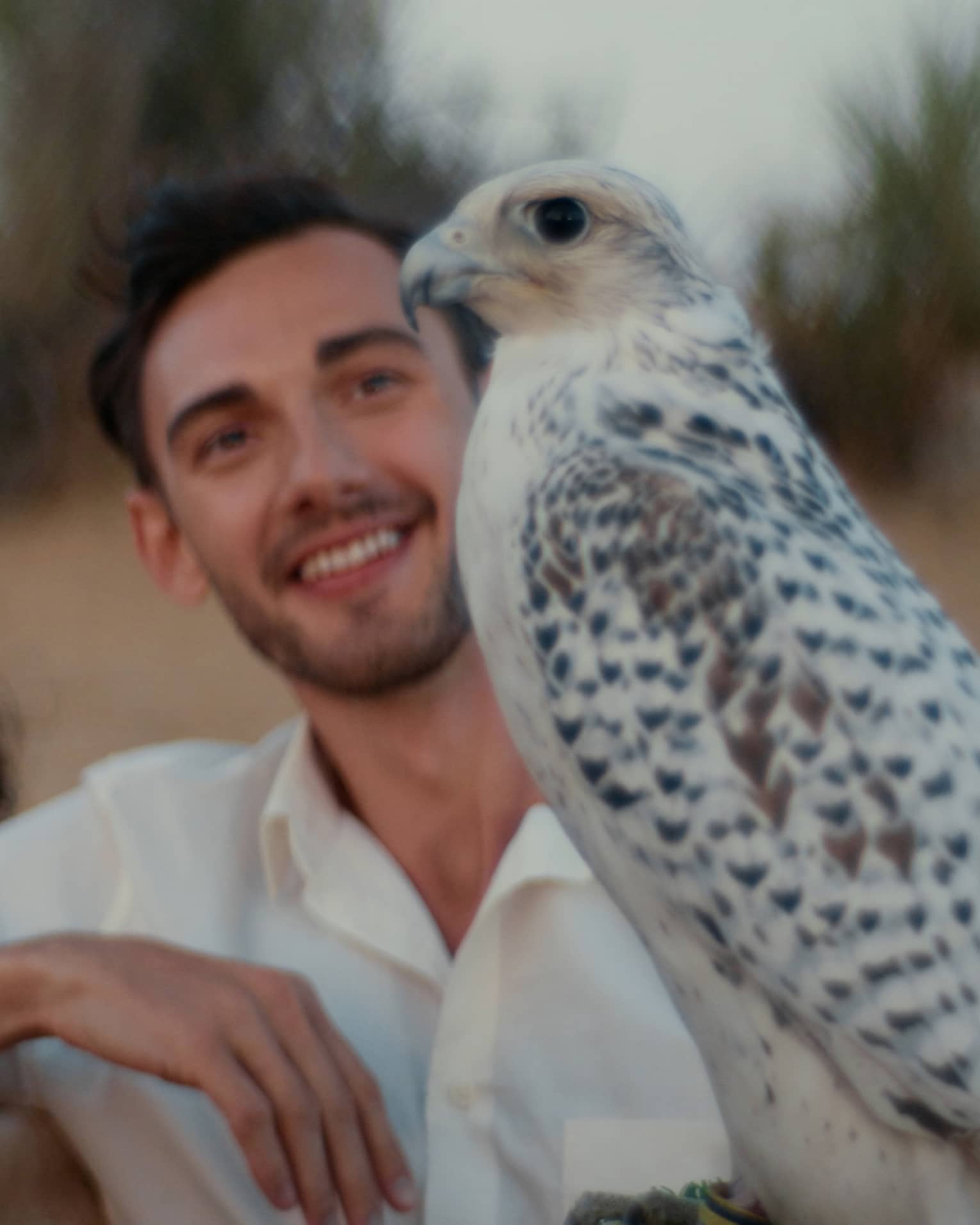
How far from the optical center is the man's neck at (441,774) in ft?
3.42

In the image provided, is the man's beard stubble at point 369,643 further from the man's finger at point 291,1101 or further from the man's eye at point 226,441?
the man's finger at point 291,1101

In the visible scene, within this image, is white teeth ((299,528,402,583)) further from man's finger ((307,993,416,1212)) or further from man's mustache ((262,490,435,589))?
man's finger ((307,993,416,1212))

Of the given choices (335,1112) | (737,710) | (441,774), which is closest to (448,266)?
(737,710)

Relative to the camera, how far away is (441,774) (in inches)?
41.6

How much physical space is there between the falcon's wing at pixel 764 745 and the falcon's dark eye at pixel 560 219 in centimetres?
9

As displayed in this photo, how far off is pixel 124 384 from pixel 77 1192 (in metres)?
0.60

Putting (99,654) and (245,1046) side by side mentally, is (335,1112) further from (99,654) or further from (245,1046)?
(99,654)

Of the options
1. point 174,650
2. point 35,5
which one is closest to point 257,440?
point 174,650

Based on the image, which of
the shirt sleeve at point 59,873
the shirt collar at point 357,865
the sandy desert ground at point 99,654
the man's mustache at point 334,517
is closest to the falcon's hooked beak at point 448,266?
the man's mustache at point 334,517

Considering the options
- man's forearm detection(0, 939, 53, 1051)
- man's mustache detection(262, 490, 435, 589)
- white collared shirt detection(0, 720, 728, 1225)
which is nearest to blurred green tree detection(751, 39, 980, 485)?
man's mustache detection(262, 490, 435, 589)

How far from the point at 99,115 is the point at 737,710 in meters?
2.19

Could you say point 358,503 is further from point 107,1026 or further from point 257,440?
point 107,1026

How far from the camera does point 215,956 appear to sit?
0.79m

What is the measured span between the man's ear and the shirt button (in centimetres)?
45
